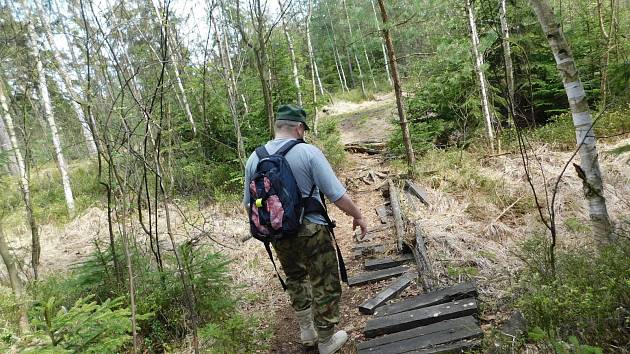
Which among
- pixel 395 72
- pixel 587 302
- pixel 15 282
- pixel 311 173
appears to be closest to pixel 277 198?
pixel 311 173

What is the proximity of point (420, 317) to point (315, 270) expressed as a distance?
3.49 ft

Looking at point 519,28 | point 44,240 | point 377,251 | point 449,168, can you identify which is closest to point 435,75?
point 519,28

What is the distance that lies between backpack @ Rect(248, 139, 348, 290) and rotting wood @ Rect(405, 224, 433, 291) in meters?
1.78

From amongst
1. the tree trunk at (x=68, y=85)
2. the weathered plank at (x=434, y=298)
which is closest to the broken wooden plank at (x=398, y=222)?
the weathered plank at (x=434, y=298)

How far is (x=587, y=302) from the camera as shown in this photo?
7.81 ft

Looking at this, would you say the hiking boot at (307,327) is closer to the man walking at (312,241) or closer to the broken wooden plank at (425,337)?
the man walking at (312,241)

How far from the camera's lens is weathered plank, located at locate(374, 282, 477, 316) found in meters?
3.71

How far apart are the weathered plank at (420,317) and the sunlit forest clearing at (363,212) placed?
0.02 m

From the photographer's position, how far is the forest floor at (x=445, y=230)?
4.20 metres

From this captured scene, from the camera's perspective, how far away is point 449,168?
9.05m

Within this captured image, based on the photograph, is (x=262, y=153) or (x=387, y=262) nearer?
(x=262, y=153)

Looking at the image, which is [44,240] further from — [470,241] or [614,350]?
[614,350]

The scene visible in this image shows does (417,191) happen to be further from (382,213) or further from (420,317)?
(420,317)

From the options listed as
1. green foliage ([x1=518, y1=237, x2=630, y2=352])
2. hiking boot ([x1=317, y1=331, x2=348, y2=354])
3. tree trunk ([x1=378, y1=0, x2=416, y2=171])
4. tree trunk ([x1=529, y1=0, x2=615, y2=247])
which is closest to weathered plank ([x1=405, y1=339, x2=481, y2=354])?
green foliage ([x1=518, y1=237, x2=630, y2=352])
